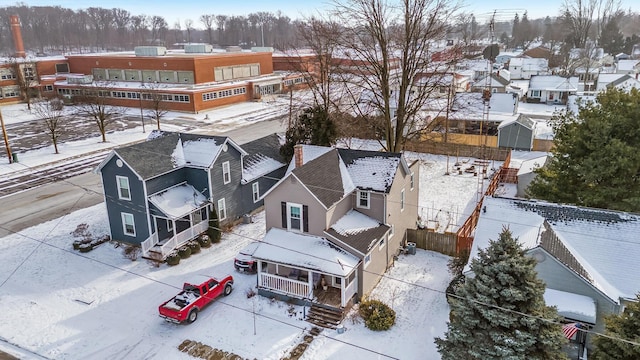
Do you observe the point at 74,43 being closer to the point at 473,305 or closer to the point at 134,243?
the point at 134,243

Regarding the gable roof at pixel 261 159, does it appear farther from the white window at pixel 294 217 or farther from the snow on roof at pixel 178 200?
the white window at pixel 294 217

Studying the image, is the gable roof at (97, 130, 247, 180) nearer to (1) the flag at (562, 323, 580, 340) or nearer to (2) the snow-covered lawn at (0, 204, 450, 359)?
(2) the snow-covered lawn at (0, 204, 450, 359)

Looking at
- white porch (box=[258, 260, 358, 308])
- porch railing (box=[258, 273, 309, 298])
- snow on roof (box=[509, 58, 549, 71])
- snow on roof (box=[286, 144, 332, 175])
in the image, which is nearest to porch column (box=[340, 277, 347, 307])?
white porch (box=[258, 260, 358, 308])

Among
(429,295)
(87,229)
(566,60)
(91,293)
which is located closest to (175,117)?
(87,229)

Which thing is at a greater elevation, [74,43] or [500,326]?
[74,43]

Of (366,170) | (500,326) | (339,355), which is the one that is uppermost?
(366,170)

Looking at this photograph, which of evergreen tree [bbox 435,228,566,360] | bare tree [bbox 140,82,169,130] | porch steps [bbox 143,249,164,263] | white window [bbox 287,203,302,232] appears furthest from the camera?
bare tree [bbox 140,82,169,130]

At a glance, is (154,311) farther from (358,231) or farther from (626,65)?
(626,65)

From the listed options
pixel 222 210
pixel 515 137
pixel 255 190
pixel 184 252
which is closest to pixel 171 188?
pixel 222 210
